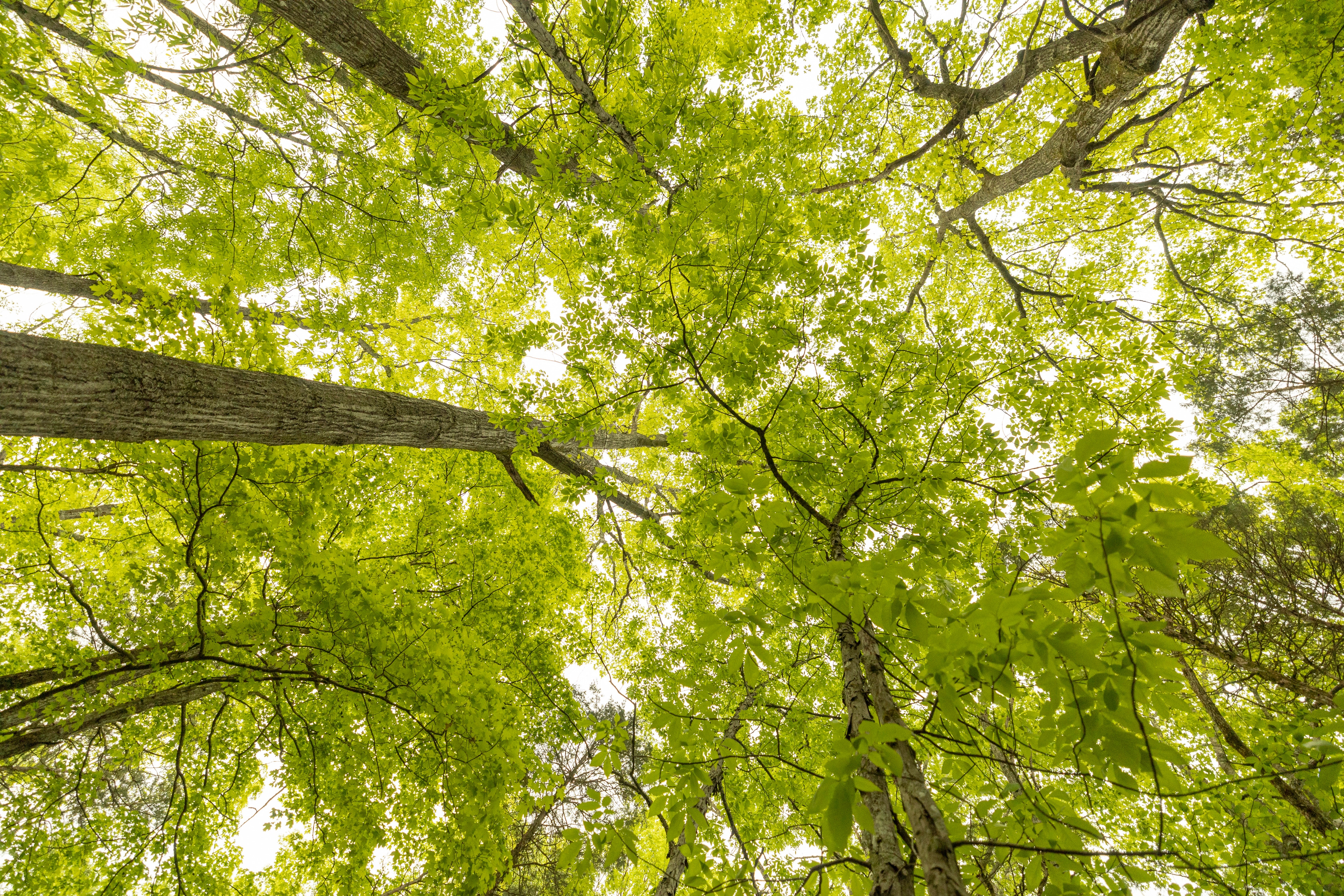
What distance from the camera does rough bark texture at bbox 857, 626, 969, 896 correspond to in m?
1.44

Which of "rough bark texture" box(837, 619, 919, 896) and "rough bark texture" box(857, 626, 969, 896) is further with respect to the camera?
"rough bark texture" box(837, 619, 919, 896)

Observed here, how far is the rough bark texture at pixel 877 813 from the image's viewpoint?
A: 1.58m

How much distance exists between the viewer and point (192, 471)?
355cm

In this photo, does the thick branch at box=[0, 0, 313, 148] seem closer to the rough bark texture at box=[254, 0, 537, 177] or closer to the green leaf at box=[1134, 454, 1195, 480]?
the rough bark texture at box=[254, 0, 537, 177]

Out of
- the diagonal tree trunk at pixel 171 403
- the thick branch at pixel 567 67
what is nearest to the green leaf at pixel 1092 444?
the thick branch at pixel 567 67

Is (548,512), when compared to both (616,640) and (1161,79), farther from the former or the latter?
(1161,79)

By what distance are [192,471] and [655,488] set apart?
243 inches

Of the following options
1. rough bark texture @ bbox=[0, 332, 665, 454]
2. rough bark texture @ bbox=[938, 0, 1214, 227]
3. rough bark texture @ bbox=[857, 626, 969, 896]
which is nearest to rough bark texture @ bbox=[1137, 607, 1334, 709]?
rough bark texture @ bbox=[857, 626, 969, 896]

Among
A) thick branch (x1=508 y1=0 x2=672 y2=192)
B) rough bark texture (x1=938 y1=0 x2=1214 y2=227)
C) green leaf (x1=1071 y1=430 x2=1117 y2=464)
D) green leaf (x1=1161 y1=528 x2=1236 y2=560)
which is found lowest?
green leaf (x1=1161 y1=528 x2=1236 y2=560)

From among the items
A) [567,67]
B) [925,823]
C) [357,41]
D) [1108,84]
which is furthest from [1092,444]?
[1108,84]

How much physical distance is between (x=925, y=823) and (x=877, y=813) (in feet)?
0.89

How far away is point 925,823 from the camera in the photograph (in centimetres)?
156

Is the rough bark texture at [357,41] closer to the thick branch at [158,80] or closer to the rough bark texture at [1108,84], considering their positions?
the thick branch at [158,80]

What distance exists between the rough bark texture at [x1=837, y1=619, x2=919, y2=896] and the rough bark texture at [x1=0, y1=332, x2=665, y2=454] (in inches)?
143
